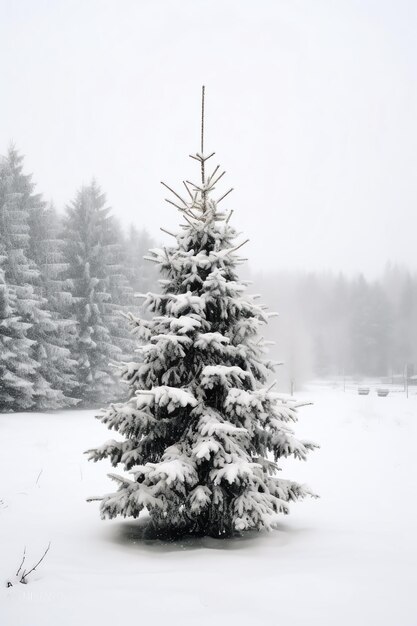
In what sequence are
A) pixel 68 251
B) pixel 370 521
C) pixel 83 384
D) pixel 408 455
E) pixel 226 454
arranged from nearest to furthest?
pixel 226 454 → pixel 370 521 → pixel 408 455 → pixel 83 384 → pixel 68 251

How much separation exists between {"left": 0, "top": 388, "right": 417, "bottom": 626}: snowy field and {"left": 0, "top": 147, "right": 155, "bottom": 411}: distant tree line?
32.2ft

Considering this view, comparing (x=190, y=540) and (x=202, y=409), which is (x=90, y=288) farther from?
(x=190, y=540)

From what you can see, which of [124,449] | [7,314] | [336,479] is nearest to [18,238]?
[7,314]

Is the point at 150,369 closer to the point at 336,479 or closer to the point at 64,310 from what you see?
the point at 336,479

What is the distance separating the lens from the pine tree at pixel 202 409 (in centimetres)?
634

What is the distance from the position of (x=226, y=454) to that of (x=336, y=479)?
387 inches

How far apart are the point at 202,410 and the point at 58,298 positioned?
789 inches

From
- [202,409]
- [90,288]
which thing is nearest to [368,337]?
[90,288]

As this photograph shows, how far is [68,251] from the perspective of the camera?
27859 mm

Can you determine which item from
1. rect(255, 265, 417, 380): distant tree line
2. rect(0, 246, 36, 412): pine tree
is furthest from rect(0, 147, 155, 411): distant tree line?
rect(255, 265, 417, 380): distant tree line

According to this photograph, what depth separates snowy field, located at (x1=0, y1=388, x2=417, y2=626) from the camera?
3.96m

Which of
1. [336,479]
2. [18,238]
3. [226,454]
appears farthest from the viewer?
[18,238]

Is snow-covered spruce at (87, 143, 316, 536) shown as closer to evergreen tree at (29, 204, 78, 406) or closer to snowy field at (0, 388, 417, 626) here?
snowy field at (0, 388, 417, 626)

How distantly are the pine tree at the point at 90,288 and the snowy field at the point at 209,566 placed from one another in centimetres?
1364
